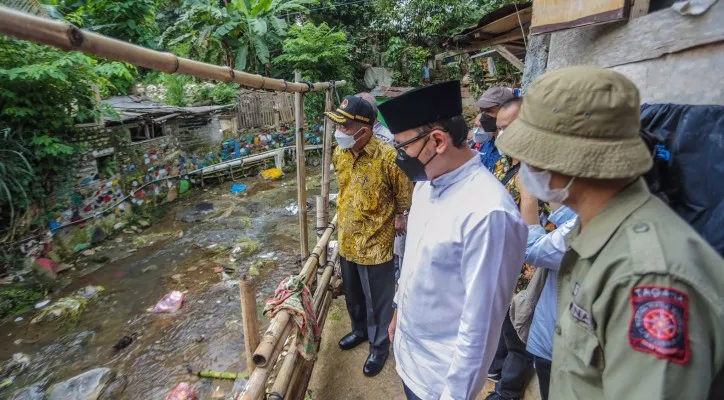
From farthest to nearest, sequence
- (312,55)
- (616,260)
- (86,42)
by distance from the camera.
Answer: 1. (312,55)
2. (86,42)
3. (616,260)

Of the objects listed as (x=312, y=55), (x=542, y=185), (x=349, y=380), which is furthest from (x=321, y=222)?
(x=312, y=55)

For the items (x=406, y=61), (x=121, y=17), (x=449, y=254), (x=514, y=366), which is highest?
(x=121, y=17)

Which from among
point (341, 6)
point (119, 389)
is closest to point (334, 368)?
point (119, 389)

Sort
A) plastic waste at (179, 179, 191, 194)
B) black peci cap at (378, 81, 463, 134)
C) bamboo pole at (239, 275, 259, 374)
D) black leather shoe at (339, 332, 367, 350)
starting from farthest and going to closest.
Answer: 1. plastic waste at (179, 179, 191, 194)
2. black leather shoe at (339, 332, 367, 350)
3. bamboo pole at (239, 275, 259, 374)
4. black peci cap at (378, 81, 463, 134)

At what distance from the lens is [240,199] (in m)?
10.3

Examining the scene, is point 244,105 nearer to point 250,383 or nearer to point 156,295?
point 156,295

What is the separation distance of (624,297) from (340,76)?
16.1 meters

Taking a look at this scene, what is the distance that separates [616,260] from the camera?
32.9 inches

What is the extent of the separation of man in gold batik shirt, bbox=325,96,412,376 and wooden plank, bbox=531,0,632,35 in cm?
141

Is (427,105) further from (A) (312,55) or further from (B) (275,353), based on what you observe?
(A) (312,55)

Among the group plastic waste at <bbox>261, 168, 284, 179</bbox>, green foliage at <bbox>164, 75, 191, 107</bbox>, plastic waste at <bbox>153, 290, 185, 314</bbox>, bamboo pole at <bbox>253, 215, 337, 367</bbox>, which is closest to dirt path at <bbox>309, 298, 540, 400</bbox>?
bamboo pole at <bbox>253, 215, 337, 367</bbox>

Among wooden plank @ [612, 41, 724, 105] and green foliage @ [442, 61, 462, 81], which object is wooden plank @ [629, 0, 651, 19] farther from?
green foliage @ [442, 61, 462, 81]

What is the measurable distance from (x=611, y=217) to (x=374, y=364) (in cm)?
259

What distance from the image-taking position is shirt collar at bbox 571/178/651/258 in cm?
89
